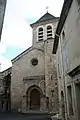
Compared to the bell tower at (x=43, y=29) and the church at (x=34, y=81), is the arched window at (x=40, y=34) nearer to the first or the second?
the bell tower at (x=43, y=29)

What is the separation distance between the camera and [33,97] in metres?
19.7

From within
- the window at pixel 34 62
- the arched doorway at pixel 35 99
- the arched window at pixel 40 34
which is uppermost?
the arched window at pixel 40 34

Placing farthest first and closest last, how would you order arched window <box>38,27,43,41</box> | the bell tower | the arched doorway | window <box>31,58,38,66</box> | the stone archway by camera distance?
arched window <box>38,27,43,41</box> → the bell tower → window <box>31,58,38,66</box> → the arched doorway → the stone archway

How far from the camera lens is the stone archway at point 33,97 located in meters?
17.7

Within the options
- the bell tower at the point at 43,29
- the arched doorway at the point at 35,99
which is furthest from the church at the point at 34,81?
the bell tower at the point at 43,29

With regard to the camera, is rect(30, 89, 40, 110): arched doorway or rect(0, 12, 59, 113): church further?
rect(30, 89, 40, 110): arched doorway

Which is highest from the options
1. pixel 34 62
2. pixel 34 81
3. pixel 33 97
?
pixel 34 62

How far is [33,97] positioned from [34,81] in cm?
307

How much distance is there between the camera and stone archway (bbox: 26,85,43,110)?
17688 mm

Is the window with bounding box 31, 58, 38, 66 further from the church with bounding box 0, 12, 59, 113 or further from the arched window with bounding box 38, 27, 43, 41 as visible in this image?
the arched window with bounding box 38, 27, 43, 41

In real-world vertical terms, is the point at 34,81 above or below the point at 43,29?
below

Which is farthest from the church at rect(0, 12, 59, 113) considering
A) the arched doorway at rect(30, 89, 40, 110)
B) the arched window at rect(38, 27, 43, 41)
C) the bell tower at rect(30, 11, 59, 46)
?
the arched window at rect(38, 27, 43, 41)

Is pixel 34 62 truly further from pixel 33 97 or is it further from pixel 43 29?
pixel 43 29

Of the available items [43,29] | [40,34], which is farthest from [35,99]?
[43,29]
